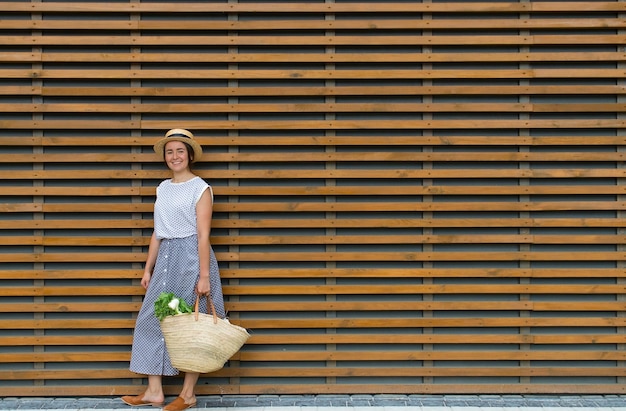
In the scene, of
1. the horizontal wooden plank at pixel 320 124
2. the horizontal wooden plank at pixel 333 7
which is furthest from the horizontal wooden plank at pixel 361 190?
the horizontal wooden plank at pixel 333 7

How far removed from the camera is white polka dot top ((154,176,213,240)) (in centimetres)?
457

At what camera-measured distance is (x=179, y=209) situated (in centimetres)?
457

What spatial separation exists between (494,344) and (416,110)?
1.95 meters

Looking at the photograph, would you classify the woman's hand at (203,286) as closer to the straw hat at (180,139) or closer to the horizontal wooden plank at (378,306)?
the horizontal wooden plank at (378,306)

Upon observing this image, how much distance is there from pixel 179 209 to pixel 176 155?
1.30 ft

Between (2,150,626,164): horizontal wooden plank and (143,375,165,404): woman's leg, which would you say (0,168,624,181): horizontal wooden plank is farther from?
(143,375,165,404): woman's leg

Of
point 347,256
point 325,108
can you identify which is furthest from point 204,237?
point 325,108

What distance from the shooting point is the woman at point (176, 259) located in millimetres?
4570

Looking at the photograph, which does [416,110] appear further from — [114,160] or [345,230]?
[114,160]

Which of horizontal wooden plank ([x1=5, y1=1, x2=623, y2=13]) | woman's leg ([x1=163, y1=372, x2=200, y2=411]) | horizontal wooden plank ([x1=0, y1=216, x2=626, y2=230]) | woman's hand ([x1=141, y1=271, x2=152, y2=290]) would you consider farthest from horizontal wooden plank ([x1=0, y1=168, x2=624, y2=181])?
woman's leg ([x1=163, y1=372, x2=200, y2=411])

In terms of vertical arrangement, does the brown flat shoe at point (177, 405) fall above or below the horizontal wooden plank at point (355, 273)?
below

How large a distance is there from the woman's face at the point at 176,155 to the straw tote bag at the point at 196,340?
102 centimetres

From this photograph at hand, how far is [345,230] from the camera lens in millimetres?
4910

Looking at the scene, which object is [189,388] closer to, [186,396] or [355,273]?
[186,396]
